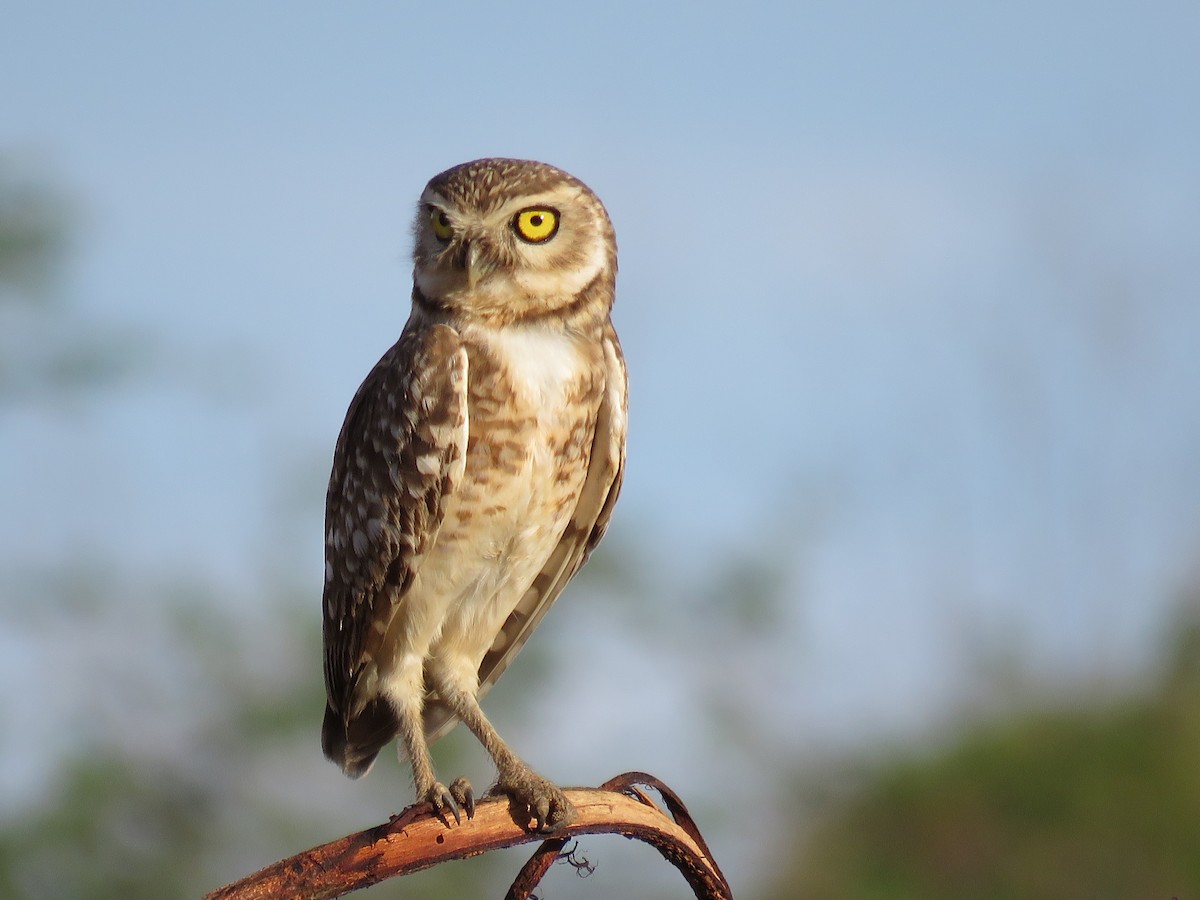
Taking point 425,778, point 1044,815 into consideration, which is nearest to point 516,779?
point 425,778

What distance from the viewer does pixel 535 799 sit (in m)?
2.67

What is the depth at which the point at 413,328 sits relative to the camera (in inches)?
129

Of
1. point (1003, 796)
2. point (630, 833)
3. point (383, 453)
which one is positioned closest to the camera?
point (630, 833)

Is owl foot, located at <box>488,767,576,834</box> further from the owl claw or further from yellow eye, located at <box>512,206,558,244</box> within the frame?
yellow eye, located at <box>512,206,558,244</box>

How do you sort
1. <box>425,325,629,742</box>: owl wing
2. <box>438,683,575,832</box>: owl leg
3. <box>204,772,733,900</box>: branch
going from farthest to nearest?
<box>425,325,629,742</box>: owl wing → <box>438,683,575,832</box>: owl leg → <box>204,772,733,900</box>: branch

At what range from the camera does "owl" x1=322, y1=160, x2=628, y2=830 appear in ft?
10.2

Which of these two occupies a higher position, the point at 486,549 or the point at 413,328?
the point at 413,328

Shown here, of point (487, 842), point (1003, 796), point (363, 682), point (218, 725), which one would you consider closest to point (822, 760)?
point (1003, 796)

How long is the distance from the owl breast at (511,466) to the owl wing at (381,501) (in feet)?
0.19

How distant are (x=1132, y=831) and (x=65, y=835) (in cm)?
620

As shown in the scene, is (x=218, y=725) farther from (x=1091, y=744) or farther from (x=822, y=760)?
(x=1091, y=744)

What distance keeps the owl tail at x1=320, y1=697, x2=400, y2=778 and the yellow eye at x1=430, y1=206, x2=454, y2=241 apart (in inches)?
45.8

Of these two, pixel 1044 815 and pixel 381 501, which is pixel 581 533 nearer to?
pixel 381 501

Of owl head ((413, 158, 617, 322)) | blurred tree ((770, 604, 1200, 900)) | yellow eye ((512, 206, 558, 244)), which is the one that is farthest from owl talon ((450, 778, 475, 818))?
blurred tree ((770, 604, 1200, 900))
